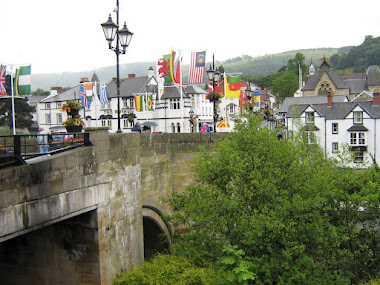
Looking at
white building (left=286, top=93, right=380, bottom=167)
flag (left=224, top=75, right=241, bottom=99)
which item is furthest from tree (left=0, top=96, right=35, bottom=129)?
white building (left=286, top=93, right=380, bottom=167)

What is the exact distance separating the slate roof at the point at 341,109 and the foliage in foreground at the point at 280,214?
32.2 m

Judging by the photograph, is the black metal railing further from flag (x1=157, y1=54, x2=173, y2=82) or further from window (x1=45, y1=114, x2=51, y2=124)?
window (x1=45, y1=114, x2=51, y2=124)

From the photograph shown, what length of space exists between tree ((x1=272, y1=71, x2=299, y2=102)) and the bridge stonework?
10036 centimetres

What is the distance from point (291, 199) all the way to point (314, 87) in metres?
80.2

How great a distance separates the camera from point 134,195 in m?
13.9

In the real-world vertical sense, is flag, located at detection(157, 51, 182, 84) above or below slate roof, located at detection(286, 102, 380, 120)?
above

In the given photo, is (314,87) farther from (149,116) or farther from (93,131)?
(93,131)

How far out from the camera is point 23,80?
1064 inches

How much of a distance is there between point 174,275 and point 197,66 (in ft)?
56.5

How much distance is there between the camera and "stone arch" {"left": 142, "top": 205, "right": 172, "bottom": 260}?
16.2 metres

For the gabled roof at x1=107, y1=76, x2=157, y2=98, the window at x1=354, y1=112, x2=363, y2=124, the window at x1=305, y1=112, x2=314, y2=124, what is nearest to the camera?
the window at x1=354, y1=112, x2=363, y2=124

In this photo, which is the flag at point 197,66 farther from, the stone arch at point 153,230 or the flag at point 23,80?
the stone arch at point 153,230

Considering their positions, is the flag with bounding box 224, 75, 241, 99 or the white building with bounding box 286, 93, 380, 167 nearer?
the flag with bounding box 224, 75, 241, 99

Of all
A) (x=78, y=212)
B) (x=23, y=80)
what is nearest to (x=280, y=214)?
(x=78, y=212)
